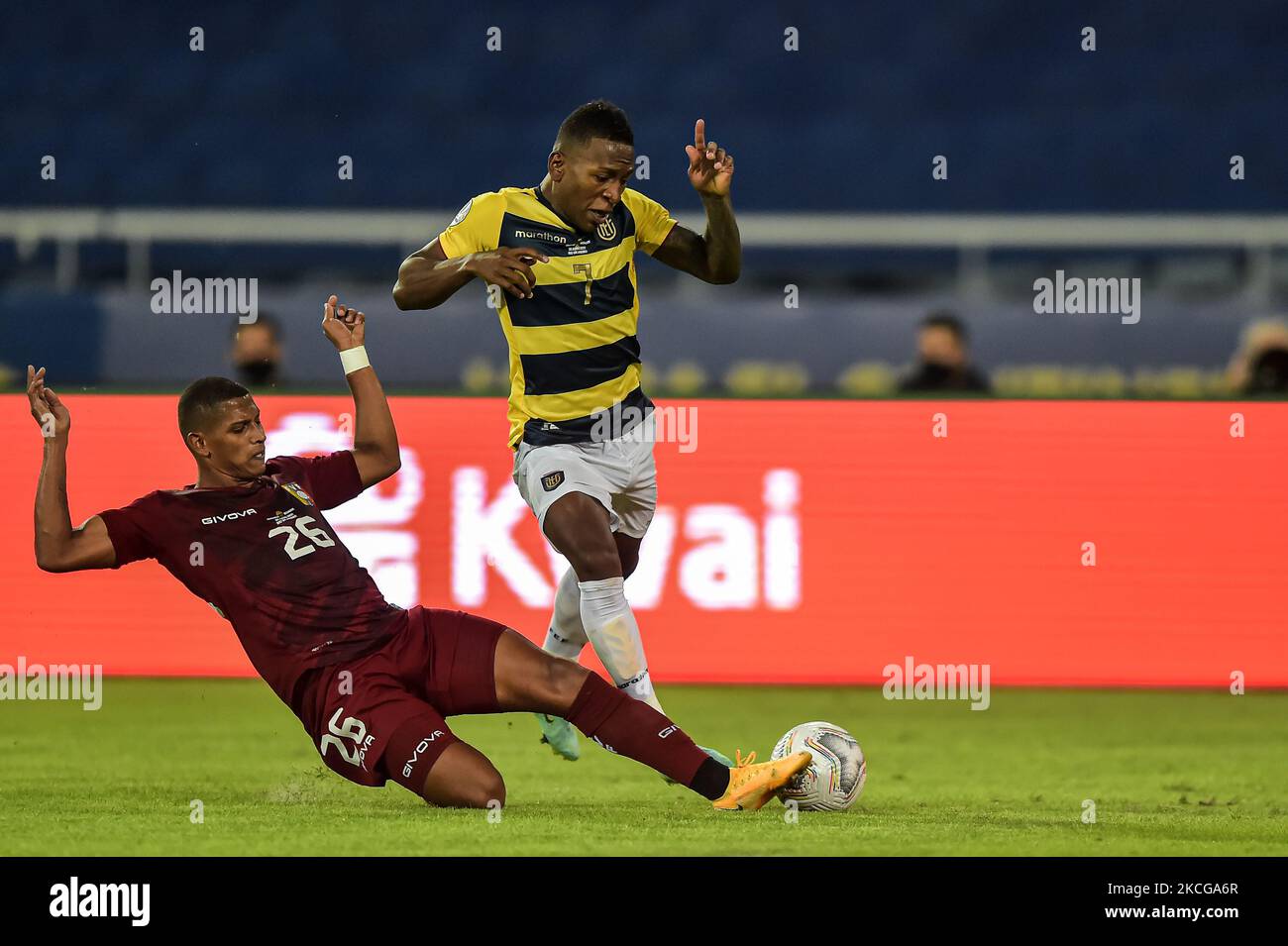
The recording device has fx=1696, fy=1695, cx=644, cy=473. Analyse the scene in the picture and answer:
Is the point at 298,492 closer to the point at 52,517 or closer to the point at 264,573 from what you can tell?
the point at 264,573

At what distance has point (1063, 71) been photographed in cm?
1384

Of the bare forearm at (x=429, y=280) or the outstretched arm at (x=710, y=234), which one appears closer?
the bare forearm at (x=429, y=280)

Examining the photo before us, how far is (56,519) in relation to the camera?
4.48 m

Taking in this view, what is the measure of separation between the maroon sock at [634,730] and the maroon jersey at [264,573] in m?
0.60

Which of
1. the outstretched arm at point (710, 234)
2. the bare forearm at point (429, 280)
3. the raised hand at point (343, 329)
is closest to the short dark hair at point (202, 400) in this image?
the raised hand at point (343, 329)

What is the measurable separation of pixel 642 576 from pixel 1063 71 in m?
8.23

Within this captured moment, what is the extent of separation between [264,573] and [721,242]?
5.96ft

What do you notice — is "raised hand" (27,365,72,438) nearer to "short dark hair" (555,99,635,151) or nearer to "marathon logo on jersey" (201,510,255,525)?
"marathon logo on jersey" (201,510,255,525)

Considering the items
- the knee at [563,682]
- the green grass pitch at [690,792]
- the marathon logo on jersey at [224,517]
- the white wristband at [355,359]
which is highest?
the white wristband at [355,359]

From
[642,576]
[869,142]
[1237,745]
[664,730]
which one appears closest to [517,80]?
[869,142]

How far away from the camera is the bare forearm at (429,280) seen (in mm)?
4949

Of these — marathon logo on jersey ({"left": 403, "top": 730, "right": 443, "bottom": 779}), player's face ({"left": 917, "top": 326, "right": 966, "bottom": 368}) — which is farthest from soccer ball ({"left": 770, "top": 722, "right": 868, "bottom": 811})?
player's face ({"left": 917, "top": 326, "right": 966, "bottom": 368})

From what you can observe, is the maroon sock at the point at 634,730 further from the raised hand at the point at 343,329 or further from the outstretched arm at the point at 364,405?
the raised hand at the point at 343,329

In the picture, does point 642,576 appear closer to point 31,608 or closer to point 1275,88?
point 31,608
